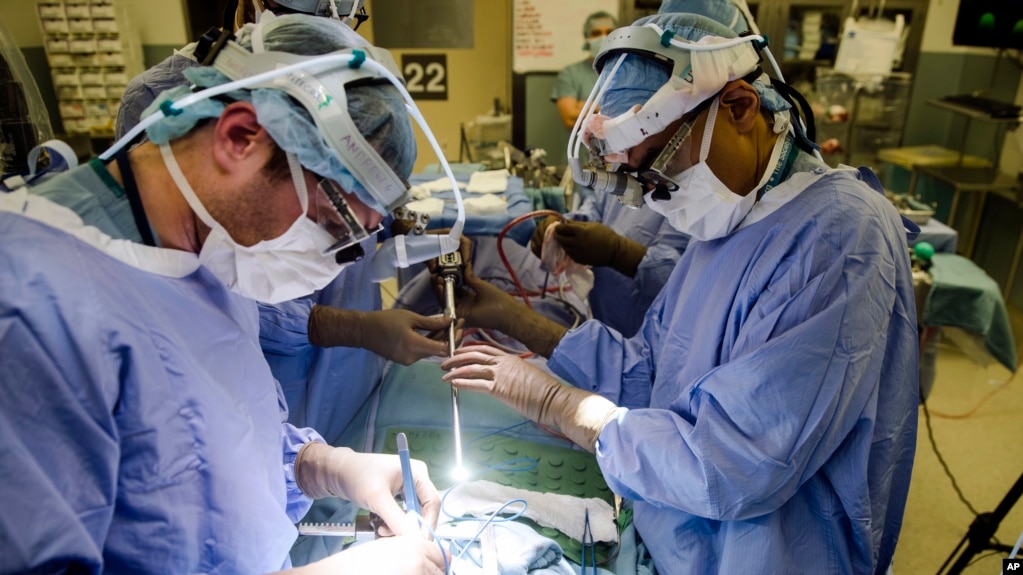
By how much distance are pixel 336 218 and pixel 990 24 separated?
509 centimetres

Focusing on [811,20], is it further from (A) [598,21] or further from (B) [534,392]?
(B) [534,392]

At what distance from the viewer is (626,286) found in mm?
2445

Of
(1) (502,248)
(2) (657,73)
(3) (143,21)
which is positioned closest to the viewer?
(2) (657,73)

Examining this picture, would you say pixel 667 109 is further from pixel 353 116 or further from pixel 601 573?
pixel 601 573

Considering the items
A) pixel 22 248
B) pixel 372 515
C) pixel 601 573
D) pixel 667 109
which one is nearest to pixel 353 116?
pixel 22 248

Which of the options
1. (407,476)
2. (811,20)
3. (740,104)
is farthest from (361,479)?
(811,20)

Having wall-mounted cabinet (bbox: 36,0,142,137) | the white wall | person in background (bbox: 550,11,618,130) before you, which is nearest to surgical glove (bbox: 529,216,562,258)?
person in background (bbox: 550,11,618,130)

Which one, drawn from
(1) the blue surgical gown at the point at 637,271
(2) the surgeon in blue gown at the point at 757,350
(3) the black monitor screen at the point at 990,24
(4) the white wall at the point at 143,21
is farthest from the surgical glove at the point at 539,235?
(3) the black monitor screen at the point at 990,24

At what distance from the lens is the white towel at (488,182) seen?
2656mm

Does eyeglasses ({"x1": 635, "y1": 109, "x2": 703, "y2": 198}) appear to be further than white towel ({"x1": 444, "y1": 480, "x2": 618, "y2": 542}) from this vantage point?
No

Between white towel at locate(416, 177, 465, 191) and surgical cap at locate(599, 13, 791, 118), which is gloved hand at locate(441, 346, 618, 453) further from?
white towel at locate(416, 177, 465, 191)

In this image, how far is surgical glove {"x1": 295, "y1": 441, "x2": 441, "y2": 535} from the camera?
3.84 ft

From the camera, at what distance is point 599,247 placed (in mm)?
2307

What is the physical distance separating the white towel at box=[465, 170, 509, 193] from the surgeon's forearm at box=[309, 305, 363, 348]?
1030mm
